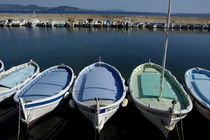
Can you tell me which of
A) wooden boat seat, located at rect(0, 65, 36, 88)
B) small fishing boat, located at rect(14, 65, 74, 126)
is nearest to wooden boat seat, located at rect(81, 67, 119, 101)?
small fishing boat, located at rect(14, 65, 74, 126)

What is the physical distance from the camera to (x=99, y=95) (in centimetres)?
1064

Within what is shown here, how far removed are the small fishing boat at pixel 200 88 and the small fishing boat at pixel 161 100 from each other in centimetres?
105

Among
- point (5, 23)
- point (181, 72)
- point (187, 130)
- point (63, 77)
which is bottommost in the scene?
point (187, 130)

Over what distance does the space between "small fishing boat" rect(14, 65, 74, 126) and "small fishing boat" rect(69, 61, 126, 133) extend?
1.18 metres

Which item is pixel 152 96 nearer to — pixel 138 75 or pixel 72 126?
pixel 138 75

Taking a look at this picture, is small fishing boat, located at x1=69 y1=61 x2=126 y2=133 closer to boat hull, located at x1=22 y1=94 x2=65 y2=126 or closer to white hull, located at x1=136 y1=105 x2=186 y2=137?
boat hull, located at x1=22 y1=94 x2=65 y2=126

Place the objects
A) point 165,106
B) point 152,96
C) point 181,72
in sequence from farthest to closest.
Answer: point 181,72 < point 152,96 < point 165,106

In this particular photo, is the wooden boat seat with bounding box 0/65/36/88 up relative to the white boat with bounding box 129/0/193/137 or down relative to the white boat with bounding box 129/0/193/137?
up

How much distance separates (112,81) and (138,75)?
3.42 m

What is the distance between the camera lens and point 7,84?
1282cm

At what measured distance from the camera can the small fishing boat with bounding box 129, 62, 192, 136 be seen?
29.7ft

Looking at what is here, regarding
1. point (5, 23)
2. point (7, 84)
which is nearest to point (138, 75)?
point (7, 84)

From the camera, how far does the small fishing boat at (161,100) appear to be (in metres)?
9.06

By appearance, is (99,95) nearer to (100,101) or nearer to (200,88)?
(100,101)
